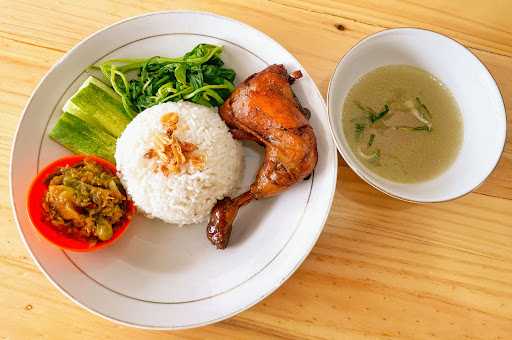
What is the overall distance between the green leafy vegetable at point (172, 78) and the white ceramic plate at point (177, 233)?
0.06 meters

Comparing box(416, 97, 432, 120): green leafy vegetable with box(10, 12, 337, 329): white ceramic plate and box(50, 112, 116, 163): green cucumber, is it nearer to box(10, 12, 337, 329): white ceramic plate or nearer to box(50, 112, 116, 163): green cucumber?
box(10, 12, 337, 329): white ceramic plate

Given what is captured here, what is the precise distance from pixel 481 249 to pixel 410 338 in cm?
54

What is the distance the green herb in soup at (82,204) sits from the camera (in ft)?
6.24

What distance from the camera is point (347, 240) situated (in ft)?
7.20

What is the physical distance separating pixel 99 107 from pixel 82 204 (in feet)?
1.66

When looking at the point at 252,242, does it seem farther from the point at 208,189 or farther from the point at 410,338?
the point at 410,338

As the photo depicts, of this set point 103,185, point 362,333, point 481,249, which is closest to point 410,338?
point 362,333

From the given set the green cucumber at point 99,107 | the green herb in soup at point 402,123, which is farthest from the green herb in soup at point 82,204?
the green herb in soup at point 402,123

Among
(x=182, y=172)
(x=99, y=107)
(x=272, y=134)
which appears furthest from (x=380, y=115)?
(x=99, y=107)

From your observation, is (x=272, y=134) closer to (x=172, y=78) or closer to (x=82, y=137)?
(x=172, y=78)

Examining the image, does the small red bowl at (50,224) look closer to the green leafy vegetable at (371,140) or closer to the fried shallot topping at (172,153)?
the fried shallot topping at (172,153)

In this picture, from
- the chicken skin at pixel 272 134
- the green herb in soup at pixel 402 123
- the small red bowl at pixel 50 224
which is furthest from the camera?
the green herb in soup at pixel 402 123

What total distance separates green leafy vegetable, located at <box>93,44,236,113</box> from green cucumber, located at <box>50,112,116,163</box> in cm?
18

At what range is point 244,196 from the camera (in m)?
2.13
